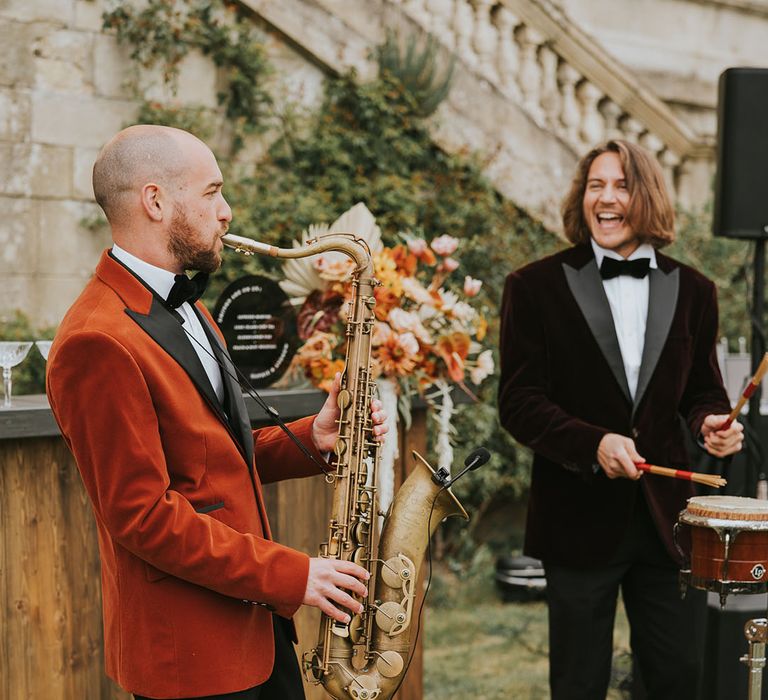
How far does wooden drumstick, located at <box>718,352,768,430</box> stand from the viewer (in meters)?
2.98

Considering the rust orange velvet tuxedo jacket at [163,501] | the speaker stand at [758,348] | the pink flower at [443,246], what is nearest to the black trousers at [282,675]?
the rust orange velvet tuxedo jacket at [163,501]

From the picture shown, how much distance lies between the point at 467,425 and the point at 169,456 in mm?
5130

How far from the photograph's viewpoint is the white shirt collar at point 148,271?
231 cm

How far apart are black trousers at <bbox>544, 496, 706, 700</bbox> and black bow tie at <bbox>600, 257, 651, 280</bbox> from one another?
2.48 ft

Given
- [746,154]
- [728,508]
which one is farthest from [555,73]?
[728,508]

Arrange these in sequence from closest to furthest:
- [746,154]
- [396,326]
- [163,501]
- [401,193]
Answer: [163,501] < [396,326] < [746,154] < [401,193]

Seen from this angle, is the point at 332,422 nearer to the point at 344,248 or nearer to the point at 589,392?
the point at 344,248

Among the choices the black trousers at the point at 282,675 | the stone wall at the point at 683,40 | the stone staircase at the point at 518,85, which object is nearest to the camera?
the black trousers at the point at 282,675

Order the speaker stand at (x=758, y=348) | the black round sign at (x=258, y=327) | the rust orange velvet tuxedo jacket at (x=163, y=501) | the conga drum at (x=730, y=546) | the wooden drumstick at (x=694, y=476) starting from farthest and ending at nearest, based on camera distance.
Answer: the speaker stand at (x=758, y=348) → the black round sign at (x=258, y=327) → the conga drum at (x=730, y=546) → the wooden drumstick at (x=694, y=476) → the rust orange velvet tuxedo jacket at (x=163, y=501)

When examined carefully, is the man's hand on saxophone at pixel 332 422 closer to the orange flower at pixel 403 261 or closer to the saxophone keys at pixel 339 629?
the saxophone keys at pixel 339 629

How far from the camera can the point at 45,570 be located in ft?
10.4

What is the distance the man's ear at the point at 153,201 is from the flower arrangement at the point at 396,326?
150 cm

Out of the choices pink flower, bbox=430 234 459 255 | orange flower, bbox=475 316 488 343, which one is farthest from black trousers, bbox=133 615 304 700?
pink flower, bbox=430 234 459 255

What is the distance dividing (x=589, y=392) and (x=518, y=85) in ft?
18.1
